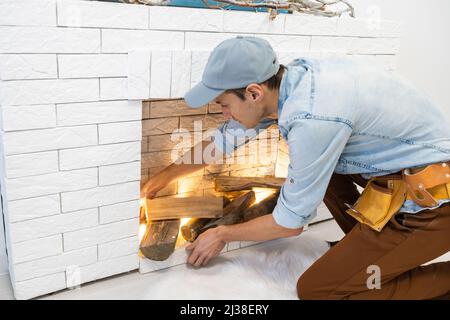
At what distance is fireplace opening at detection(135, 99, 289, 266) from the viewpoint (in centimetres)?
191

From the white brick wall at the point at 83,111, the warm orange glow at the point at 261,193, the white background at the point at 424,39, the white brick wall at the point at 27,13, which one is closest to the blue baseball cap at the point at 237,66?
the white brick wall at the point at 83,111

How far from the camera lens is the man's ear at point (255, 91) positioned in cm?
141

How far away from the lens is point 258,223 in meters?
1.65

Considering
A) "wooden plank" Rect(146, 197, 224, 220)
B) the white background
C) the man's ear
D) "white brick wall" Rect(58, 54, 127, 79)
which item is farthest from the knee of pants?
the white background

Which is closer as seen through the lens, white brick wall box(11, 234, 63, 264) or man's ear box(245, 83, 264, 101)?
man's ear box(245, 83, 264, 101)

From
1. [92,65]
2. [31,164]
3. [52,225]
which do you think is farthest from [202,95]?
[52,225]

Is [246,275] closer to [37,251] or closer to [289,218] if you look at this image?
[289,218]

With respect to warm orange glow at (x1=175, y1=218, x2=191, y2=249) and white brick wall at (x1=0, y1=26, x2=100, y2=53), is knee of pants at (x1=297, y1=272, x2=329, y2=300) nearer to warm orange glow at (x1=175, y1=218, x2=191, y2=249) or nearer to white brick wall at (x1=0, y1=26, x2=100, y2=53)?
warm orange glow at (x1=175, y1=218, x2=191, y2=249)

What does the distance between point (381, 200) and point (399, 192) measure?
0.22 feet

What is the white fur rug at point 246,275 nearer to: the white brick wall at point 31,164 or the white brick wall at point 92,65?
the white brick wall at point 31,164

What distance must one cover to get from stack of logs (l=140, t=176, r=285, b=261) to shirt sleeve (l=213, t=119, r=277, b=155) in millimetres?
316

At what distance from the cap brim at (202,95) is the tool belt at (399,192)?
2.25ft

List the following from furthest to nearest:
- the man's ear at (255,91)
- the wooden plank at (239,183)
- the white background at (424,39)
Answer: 1. the white background at (424,39)
2. the wooden plank at (239,183)
3. the man's ear at (255,91)
